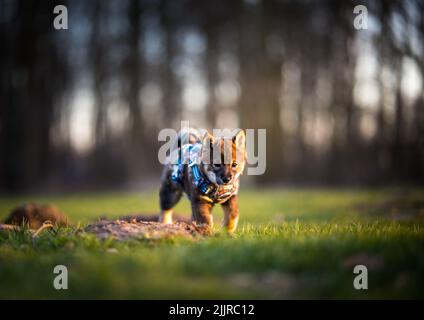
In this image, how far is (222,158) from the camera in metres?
7.60

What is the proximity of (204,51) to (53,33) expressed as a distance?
38.0ft

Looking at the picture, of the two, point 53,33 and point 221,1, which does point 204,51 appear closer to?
point 221,1

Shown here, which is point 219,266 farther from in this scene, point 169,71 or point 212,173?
point 169,71

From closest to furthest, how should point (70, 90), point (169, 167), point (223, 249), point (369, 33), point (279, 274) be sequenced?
point (279, 274) < point (223, 249) < point (169, 167) < point (369, 33) < point (70, 90)

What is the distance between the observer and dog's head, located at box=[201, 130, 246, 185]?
760cm

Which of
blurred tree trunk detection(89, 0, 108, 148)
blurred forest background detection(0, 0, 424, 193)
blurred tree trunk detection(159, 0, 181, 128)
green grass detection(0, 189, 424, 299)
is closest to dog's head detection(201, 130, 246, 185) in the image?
green grass detection(0, 189, 424, 299)

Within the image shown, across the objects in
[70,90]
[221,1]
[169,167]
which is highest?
[221,1]

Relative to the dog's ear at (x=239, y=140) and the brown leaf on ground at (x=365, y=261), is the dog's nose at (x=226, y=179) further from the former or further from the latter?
the brown leaf on ground at (x=365, y=261)

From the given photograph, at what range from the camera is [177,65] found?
4034 centimetres

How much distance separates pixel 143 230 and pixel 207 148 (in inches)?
65.8

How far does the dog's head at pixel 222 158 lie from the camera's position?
7.60 metres

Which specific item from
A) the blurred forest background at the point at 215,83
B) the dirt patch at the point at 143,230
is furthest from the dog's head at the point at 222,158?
the blurred forest background at the point at 215,83

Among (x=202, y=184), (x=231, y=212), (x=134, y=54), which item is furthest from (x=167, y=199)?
(x=134, y=54)
